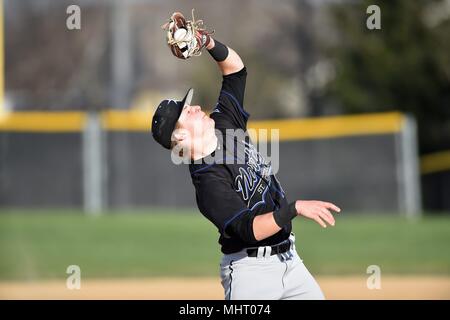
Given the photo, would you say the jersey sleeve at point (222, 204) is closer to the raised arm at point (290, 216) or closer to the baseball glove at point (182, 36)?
the raised arm at point (290, 216)

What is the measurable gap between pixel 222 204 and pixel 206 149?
1.14ft

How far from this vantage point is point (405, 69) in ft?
→ 67.9

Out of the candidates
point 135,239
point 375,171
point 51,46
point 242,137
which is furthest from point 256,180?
point 51,46

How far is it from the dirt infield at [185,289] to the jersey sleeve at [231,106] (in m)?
3.48

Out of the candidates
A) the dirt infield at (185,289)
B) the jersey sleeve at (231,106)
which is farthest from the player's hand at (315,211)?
the dirt infield at (185,289)

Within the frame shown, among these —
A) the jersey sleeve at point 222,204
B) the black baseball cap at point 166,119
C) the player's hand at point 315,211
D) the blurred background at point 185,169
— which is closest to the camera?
the player's hand at point 315,211

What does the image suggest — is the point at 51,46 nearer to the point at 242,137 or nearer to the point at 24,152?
the point at 24,152

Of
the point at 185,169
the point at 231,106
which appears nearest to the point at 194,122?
the point at 231,106

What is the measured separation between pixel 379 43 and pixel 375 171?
569cm

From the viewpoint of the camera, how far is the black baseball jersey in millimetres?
4293

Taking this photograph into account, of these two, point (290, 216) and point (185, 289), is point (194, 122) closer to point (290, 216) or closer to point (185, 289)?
point (290, 216)

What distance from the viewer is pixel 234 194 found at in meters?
4.34

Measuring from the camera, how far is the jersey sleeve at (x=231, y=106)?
16.1 ft

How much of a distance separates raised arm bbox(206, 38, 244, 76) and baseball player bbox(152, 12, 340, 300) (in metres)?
0.13
